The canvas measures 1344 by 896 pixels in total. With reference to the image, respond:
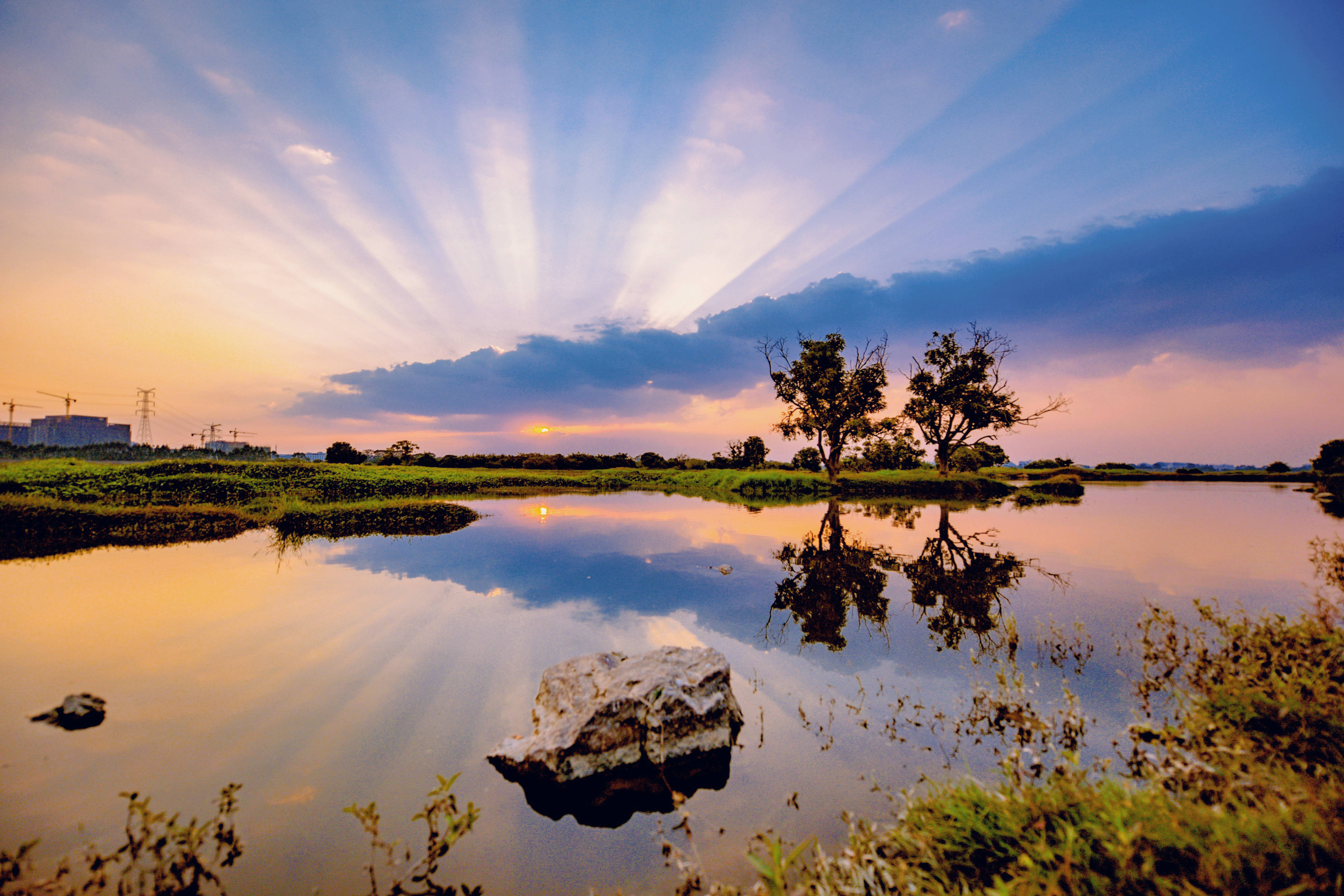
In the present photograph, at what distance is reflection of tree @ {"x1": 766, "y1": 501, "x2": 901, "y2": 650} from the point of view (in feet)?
30.6

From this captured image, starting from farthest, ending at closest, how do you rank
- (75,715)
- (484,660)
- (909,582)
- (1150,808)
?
(909,582)
(484,660)
(75,715)
(1150,808)

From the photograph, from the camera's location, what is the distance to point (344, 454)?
60094 millimetres

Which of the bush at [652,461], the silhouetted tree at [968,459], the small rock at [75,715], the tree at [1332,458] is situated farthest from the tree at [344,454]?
the tree at [1332,458]

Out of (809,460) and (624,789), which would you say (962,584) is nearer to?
(624,789)

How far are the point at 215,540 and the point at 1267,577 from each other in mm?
32619

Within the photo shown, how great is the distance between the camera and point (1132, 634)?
8281 mm

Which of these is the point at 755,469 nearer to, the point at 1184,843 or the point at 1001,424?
the point at 1001,424

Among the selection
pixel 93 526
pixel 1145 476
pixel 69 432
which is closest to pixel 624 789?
pixel 93 526

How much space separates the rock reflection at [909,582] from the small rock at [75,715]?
9853 millimetres

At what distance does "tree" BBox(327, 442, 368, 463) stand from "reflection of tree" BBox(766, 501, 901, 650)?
6251 centimetres

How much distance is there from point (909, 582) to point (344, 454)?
69.7 m

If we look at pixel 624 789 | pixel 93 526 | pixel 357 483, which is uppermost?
pixel 357 483

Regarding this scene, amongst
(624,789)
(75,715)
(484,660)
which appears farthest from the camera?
(484,660)

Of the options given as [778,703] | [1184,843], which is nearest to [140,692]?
[778,703]
